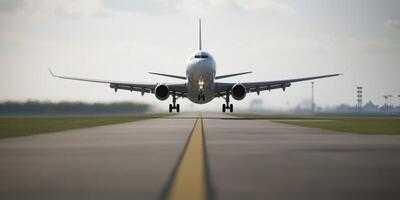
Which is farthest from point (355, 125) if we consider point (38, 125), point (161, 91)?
point (161, 91)

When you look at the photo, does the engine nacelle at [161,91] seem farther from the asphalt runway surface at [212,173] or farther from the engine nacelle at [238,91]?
the asphalt runway surface at [212,173]

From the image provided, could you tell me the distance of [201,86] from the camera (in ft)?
156

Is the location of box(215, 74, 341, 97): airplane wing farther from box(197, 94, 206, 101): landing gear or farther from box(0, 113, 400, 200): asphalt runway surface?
box(0, 113, 400, 200): asphalt runway surface

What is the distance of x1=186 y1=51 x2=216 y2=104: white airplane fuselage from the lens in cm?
4606

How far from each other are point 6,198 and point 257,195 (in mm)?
2736

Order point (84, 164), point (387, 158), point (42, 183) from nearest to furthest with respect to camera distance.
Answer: point (42, 183), point (84, 164), point (387, 158)

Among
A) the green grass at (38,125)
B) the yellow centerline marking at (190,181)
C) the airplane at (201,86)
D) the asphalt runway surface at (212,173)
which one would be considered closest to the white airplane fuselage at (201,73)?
the airplane at (201,86)

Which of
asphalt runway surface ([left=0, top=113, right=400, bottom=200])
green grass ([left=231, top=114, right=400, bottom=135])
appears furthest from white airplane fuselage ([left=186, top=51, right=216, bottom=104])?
asphalt runway surface ([left=0, top=113, right=400, bottom=200])

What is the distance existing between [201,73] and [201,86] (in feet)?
5.80

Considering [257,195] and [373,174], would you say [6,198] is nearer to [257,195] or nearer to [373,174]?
[257,195]

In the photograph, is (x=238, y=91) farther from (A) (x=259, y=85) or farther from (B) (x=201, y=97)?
(A) (x=259, y=85)

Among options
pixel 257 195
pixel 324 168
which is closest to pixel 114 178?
pixel 257 195

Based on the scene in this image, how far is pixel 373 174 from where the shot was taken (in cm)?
823

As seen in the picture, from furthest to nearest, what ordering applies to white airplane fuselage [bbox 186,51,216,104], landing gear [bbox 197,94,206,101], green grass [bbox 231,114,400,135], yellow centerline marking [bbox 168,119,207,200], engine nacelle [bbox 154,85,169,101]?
landing gear [bbox 197,94,206,101], engine nacelle [bbox 154,85,169,101], white airplane fuselage [bbox 186,51,216,104], green grass [bbox 231,114,400,135], yellow centerline marking [bbox 168,119,207,200]
